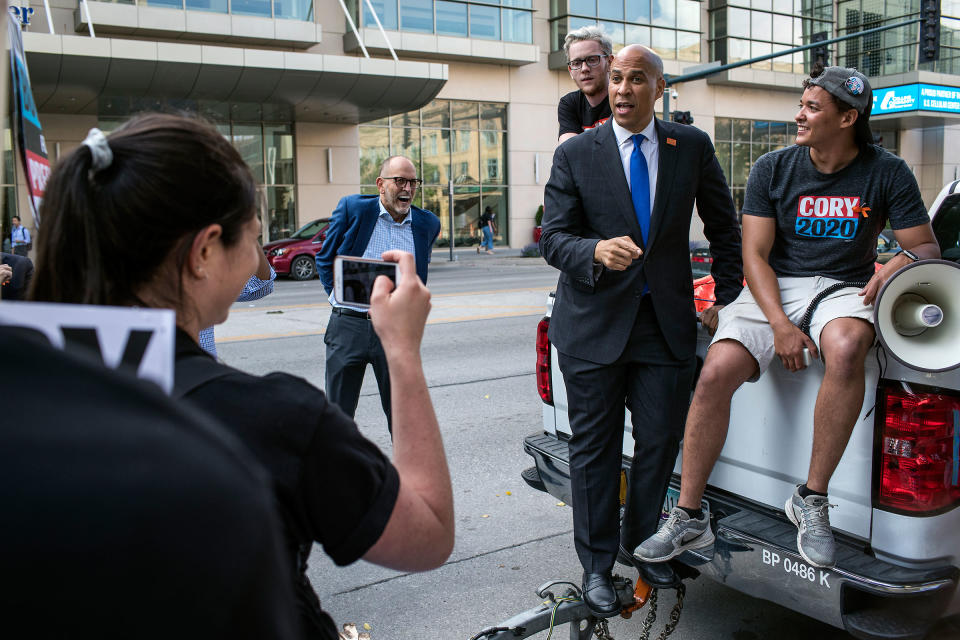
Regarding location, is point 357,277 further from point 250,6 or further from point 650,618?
point 250,6

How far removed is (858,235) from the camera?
340cm

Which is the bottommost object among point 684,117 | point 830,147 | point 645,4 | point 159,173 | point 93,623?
point 93,623

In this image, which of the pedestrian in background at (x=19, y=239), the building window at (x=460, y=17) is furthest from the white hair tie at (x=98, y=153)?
the building window at (x=460, y=17)

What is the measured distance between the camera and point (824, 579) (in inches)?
109

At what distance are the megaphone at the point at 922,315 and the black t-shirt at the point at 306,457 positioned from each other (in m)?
2.04

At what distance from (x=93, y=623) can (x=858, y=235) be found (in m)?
3.37

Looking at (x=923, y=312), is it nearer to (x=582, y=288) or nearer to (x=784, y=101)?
(x=582, y=288)

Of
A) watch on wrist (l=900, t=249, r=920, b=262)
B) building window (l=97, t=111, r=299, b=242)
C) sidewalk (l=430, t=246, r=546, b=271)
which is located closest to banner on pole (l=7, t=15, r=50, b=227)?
watch on wrist (l=900, t=249, r=920, b=262)

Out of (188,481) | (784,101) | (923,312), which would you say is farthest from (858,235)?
(784,101)

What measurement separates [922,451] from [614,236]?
1.34m

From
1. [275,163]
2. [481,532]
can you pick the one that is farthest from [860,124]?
[275,163]

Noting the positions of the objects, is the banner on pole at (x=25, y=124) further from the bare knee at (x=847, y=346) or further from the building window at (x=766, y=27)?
the building window at (x=766, y=27)

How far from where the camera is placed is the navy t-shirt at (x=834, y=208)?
3395 millimetres

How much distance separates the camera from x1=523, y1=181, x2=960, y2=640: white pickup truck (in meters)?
2.69
